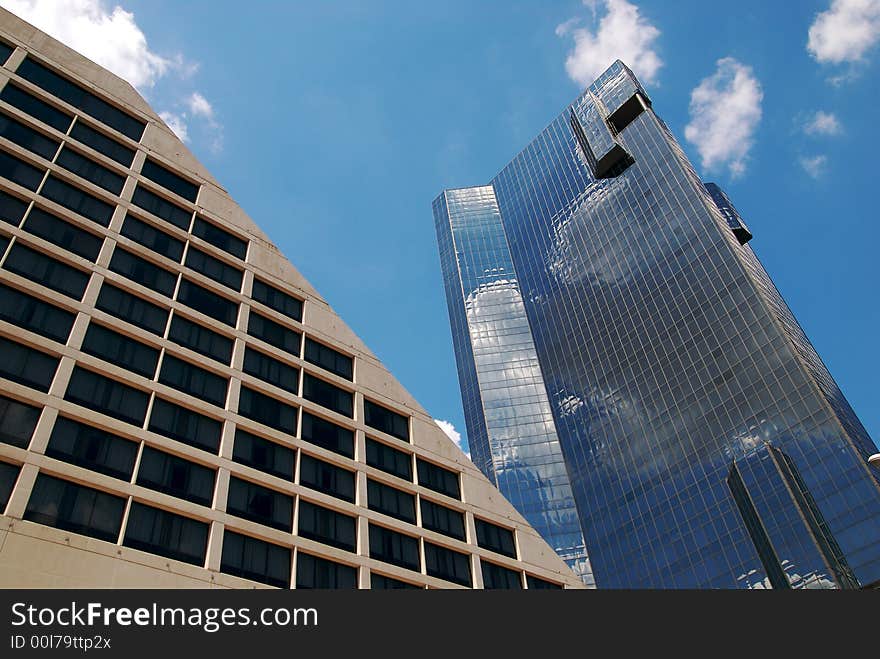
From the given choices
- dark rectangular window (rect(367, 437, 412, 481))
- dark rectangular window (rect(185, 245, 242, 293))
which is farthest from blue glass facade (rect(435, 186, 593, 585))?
dark rectangular window (rect(185, 245, 242, 293))

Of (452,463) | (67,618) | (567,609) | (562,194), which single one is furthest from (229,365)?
(562,194)

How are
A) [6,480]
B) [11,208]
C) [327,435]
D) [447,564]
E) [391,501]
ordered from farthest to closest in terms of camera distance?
1. [327,435]
2. [391,501]
3. [447,564]
4. [11,208]
5. [6,480]

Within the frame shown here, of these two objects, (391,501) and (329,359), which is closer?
(391,501)

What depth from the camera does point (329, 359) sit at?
52188mm

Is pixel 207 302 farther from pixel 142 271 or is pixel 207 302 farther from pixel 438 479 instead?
pixel 438 479

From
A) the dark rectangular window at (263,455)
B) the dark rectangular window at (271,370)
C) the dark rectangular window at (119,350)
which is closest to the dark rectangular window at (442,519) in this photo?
the dark rectangular window at (263,455)

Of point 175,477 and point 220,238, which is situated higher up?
point 220,238

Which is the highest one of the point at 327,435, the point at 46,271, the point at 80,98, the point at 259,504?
the point at 80,98

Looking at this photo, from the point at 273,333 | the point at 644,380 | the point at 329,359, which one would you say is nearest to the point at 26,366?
the point at 273,333

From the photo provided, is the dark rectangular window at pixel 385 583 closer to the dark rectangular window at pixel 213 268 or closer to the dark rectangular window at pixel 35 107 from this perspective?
the dark rectangular window at pixel 213 268

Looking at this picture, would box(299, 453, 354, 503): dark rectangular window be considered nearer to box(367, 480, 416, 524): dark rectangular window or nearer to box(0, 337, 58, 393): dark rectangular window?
box(367, 480, 416, 524): dark rectangular window

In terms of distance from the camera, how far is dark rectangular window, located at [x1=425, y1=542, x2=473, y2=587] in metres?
45.3

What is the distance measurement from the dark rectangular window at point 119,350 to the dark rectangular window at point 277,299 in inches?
428

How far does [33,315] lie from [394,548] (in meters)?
23.9
